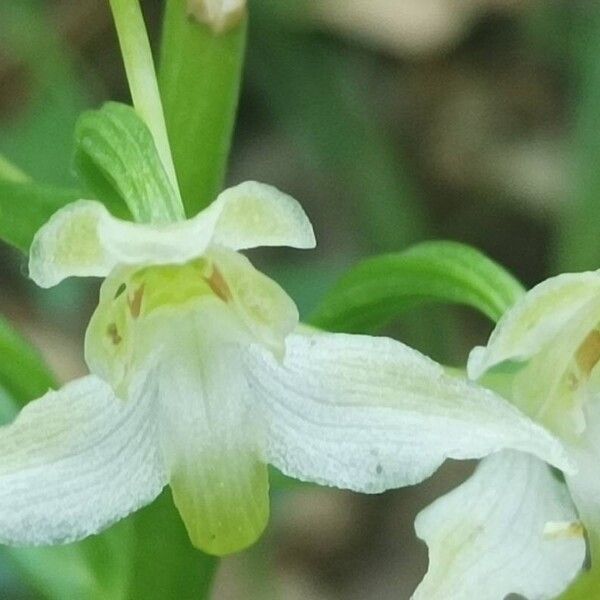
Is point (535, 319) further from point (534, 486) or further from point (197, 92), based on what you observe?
point (197, 92)

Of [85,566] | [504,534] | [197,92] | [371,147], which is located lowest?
[371,147]

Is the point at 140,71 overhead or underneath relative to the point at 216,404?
overhead

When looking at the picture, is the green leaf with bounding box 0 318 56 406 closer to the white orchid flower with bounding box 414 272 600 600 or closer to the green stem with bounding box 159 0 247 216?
the green stem with bounding box 159 0 247 216

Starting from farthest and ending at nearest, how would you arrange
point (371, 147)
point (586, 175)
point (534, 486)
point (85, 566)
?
point (371, 147), point (586, 175), point (85, 566), point (534, 486)

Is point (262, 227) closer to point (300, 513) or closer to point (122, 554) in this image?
point (122, 554)

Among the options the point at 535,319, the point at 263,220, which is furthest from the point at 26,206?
the point at 535,319

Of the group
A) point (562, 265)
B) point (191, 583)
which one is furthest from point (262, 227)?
point (562, 265)

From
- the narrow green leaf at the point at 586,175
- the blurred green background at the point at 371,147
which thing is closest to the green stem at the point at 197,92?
the blurred green background at the point at 371,147
